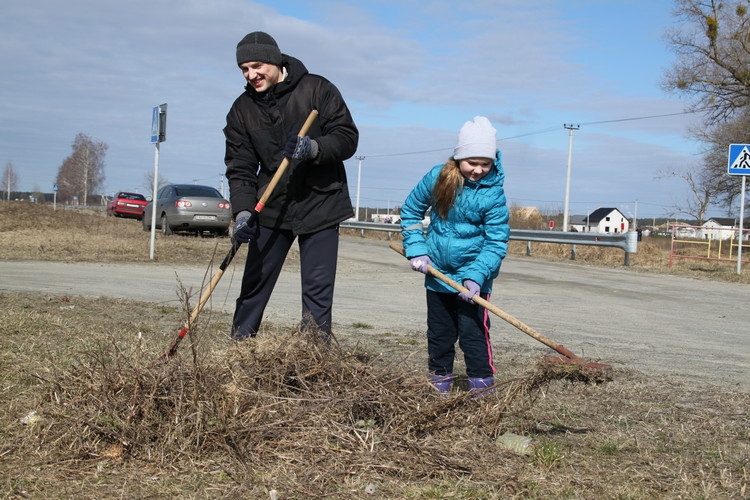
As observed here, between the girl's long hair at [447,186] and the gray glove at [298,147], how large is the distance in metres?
0.79

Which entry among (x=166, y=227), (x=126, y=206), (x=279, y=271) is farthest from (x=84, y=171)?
(x=279, y=271)

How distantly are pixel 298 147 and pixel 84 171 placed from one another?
106 meters

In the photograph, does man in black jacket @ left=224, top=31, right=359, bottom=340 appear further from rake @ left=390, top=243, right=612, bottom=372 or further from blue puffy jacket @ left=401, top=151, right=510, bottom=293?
rake @ left=390, top=243, right=612, bottom=372

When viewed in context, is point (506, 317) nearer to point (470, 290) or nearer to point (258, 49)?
point (470, 290)

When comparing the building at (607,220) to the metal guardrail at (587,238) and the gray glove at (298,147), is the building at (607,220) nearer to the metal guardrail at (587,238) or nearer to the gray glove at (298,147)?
the metal guardrail at (587,238)

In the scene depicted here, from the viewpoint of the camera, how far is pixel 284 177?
439 cm

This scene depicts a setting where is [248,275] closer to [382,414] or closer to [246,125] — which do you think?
[246,125]

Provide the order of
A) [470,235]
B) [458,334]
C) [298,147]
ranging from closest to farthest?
[298,147]
[470,235]
[458,334]

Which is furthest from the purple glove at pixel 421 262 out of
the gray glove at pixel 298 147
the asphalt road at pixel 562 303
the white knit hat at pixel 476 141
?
the asphalt road at pixel 562 303

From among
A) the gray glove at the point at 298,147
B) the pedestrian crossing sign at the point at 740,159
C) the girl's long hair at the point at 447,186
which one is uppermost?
the pedestrian crossing sign at the point at 740,159

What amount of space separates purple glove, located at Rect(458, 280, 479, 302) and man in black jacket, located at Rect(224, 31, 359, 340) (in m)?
0.75

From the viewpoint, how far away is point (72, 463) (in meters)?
3.08

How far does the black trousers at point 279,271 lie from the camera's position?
4.32m

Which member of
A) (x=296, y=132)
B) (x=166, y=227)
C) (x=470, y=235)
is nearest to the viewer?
(x=296, y=132)
